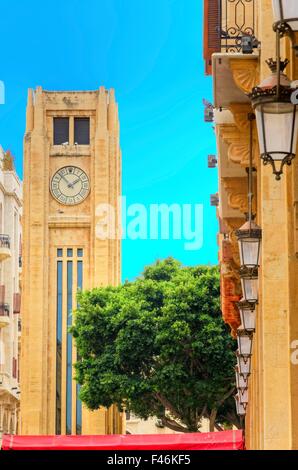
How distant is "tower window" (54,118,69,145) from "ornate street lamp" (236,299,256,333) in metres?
76.2

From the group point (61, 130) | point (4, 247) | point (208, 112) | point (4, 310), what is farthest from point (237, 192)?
point (61, 130)

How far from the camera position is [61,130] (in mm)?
95250

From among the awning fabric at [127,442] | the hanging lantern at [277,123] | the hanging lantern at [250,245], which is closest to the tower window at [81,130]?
the awning fabric at [127,442]

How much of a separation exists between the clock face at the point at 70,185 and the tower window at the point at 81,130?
2.32 m

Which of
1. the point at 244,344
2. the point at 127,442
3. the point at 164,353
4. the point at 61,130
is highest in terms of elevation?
the point at 61,130

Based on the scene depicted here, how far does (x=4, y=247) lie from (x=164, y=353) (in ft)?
38.6

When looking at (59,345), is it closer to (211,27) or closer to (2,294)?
(2,294)

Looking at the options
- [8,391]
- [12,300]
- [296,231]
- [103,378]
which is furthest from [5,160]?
[296,231]

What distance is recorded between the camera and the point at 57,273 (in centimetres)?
9231

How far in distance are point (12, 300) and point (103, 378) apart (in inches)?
530

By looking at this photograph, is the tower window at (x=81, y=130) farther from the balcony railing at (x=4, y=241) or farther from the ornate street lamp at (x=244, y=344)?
the ornate street lamp at (x=244, y=344)

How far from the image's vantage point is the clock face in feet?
307

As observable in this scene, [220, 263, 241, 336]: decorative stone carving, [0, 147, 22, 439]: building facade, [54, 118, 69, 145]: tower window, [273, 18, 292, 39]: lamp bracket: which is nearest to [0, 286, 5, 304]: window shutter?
[0, 147, 22, 439]: building facade

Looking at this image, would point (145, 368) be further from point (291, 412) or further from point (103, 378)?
point (291, 412)
